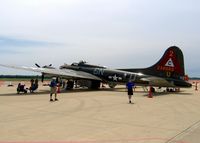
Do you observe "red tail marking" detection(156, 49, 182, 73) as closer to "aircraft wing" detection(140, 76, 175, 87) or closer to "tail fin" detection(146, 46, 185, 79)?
"tail fin" detection(146, 46, 185, 79)

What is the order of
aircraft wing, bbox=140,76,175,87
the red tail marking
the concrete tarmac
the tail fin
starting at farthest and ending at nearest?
the red tail marking → the tail fin → aircraft wing, bbox=140,76,175,87 → the concrete tarmac

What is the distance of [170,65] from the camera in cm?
3403

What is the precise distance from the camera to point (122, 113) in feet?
55.0

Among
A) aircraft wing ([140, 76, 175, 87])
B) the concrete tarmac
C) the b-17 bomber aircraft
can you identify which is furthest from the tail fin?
the concrete tarmac

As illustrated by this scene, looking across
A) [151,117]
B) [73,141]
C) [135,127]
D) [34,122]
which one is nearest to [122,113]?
[151,117]

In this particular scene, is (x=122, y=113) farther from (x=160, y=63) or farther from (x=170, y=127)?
(x=160, y=63)

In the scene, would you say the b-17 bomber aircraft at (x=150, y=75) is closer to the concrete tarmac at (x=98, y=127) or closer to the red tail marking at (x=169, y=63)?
the red tail marking at (x=169, y=63)

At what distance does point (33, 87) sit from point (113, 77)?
33.3ft

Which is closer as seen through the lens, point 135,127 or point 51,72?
point 135,127

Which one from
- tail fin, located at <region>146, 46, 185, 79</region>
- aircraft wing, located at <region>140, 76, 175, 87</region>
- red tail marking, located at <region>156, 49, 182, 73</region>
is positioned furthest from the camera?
red tail marking, located at <region>156, 49, 182, 73</region>

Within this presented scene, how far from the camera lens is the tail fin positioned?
33594 millimetres

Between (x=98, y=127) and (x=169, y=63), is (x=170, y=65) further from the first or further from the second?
(x=98, y=127)

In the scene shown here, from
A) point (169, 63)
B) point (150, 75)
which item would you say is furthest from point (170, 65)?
point (150, 75)

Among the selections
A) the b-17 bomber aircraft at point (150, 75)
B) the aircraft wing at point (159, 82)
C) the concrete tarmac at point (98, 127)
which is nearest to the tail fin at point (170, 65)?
the b-17 bomber aircraft at point (150, 75)
